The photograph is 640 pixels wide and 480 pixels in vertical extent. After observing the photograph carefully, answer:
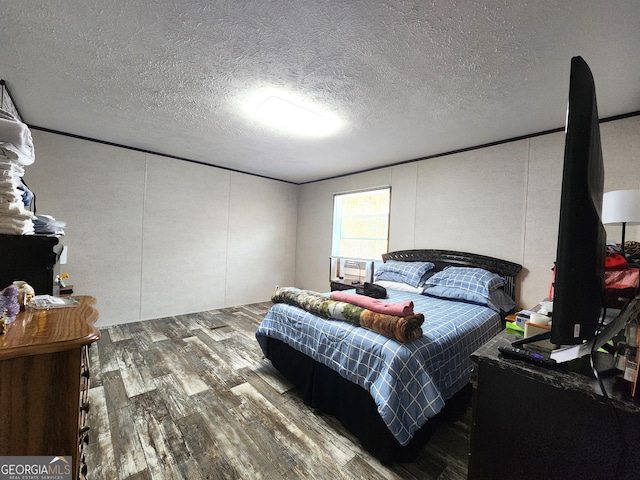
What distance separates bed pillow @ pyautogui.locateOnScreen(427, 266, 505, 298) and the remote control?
6.41 ft

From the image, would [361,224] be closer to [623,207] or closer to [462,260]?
[462,260]

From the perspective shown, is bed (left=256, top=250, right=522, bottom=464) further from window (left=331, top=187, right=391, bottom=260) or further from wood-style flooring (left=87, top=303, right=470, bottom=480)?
window (left=331, top=187, right=391, bottom=260)

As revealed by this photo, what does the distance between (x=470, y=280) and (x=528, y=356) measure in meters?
2.12

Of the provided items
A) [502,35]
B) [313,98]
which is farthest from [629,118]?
[313,98]

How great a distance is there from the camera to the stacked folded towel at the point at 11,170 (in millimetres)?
1327

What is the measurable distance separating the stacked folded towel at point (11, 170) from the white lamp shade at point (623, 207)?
3412 millimetres

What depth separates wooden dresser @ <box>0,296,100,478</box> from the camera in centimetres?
83

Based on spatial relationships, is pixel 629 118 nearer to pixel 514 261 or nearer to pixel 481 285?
pixel 514 261

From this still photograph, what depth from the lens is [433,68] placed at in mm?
1736

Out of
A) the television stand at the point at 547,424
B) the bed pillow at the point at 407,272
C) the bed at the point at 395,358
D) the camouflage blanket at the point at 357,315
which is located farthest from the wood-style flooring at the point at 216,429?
the bed pillow at the point at 407,272

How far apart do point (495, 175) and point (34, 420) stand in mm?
3873

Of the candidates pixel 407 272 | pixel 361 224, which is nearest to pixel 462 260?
pixel 407 272

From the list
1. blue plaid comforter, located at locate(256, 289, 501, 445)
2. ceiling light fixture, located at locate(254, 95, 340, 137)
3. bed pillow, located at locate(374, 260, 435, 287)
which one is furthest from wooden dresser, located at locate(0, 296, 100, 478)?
bed pillow, located at locate(374, 260, 435, 287)

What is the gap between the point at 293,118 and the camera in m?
2.51
